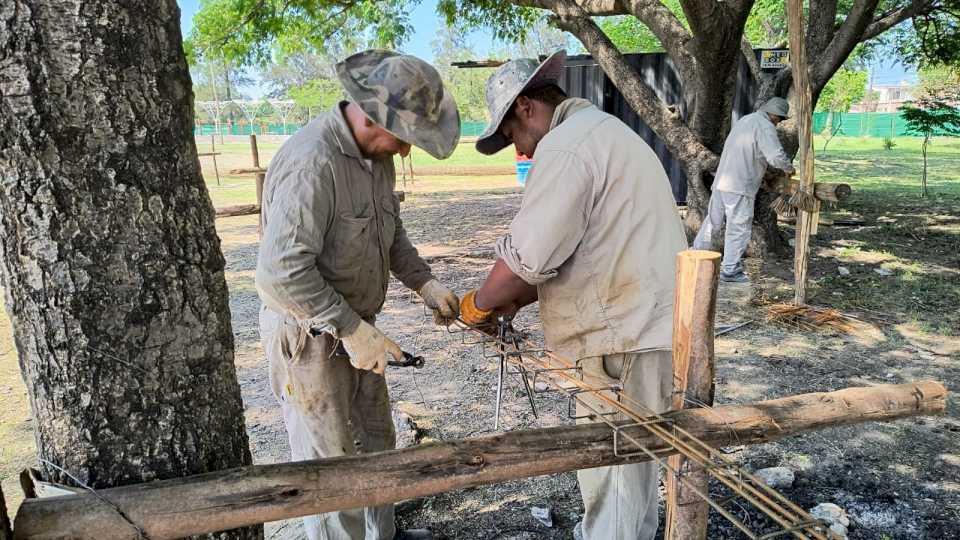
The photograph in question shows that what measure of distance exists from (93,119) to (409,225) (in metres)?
9.39

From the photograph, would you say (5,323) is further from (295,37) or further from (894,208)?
(894,208)

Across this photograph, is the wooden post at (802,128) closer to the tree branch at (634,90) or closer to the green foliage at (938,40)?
the tree branch at (634,90)

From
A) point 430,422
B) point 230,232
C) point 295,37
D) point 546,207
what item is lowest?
point 430,422

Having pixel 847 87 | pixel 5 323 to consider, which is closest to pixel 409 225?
pixel 5 323

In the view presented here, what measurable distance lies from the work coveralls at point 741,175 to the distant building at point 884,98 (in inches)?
2069

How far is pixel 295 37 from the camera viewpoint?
35.1 ft

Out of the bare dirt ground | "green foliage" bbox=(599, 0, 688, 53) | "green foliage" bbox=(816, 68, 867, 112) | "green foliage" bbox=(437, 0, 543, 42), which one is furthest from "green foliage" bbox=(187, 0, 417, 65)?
"green foliage" bbox=(816, 68, 867, 112)

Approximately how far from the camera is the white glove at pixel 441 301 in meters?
2.96

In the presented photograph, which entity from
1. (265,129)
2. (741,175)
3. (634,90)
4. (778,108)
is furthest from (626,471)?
(265,129)

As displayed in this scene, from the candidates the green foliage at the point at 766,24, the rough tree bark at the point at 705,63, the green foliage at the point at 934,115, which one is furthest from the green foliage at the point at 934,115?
the green foliage at the point at 766,24

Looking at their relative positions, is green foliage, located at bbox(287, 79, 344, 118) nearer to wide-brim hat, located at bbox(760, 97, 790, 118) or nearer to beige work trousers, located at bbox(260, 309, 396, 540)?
wide-brim hat, located at bbox(760, 97, 790, 118)

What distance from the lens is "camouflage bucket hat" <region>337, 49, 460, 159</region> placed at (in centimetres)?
228

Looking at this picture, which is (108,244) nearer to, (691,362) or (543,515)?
(691,362)

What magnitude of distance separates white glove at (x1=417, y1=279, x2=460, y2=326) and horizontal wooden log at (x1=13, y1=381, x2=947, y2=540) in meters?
1.17
